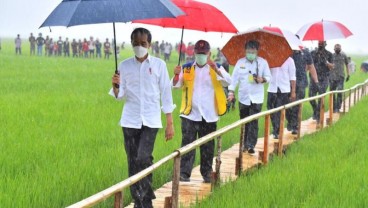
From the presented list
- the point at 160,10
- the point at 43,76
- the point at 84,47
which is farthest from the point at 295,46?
the point at 84,47

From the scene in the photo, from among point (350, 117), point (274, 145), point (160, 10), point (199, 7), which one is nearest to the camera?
point (160, 10)

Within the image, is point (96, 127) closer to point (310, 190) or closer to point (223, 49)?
point (223, 49)

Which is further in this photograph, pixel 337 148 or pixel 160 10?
pixel 337 148

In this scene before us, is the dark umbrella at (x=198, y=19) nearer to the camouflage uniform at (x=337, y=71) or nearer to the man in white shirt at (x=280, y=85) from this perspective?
the man in white shirt at (x=280, y=85)

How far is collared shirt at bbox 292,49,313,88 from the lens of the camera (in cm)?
1134

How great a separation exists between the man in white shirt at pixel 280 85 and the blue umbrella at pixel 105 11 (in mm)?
5191

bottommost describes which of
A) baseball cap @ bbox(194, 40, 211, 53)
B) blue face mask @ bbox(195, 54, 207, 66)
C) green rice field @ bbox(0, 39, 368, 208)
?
green rice field @ bbox(0, 39, 368, 208)

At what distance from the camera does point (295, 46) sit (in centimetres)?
1054

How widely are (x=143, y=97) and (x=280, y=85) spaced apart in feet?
16.8

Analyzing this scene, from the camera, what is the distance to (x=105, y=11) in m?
5.16

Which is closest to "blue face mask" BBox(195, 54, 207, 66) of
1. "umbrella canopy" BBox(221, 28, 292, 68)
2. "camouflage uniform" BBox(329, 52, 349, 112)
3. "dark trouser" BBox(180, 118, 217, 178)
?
"dark trouser" BBox(180, 118, 217, 178)

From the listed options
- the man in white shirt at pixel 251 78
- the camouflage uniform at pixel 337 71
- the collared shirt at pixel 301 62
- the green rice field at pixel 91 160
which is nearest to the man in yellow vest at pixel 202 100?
the green rice field at pixel 91 160

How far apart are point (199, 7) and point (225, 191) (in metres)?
1.85

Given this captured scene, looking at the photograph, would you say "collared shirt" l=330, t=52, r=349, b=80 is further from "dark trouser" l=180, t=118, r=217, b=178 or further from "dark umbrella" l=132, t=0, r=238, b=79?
"dark trouser" l=180, t=118, r=217, b=178
